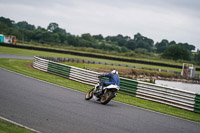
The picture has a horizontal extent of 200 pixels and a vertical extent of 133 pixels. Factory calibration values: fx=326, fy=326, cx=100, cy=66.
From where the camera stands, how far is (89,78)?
20.7 m

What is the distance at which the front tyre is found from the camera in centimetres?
1302

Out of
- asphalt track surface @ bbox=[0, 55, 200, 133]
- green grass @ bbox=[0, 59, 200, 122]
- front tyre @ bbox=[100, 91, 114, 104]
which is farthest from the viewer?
green grass @ bbox=[0, 59, 200, 122]

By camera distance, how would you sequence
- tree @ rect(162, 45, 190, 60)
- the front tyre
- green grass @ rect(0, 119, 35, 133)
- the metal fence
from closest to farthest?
1. green grass @ rect(0, 119, 35, 133)
2. the front tyre
3. the metal fence
4. tree @ rect(162, 45, 190, 60)

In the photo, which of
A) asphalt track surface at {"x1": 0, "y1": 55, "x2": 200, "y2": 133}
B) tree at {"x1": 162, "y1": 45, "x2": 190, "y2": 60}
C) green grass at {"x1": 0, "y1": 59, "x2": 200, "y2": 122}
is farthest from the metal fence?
tree at {"x1": 162, "y1": 45, "x2": 190, "y2": 60}

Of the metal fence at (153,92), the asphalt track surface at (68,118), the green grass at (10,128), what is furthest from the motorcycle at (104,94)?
the green grass at (10,128)

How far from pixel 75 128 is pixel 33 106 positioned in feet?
8.74

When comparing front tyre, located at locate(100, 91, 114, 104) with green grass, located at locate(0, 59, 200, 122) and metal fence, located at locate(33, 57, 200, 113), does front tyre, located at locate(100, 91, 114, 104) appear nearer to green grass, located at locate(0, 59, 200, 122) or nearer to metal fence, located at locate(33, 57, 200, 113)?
green grass, located at locate(0, 59, 200, 122)

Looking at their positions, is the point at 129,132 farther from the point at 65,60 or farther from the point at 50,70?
the point at 65,60

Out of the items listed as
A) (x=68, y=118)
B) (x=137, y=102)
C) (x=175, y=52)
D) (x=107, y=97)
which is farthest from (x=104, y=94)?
(x=175, y=52)

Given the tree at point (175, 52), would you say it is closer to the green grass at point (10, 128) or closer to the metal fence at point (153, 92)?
the metal fence at point (153, 92)

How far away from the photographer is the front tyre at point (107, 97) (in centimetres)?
1302

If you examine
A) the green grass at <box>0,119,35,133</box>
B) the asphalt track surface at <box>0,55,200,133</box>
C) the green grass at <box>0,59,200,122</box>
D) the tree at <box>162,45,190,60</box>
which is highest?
the tree at <box>162,45,190,60</box>

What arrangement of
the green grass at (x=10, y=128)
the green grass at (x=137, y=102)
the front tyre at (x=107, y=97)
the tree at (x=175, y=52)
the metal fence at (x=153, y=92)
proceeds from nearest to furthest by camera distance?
the green grass at (x=10, y=128)
the front tyre at (x=107, y=97)
the green grass at (x=137, y=102)
the metal fence at (x=153, y=92)
the tree at (x=175, y=52)

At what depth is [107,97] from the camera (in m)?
13.2
